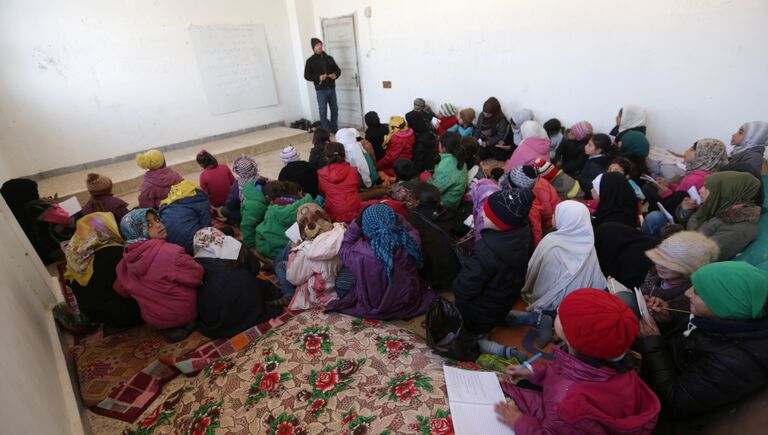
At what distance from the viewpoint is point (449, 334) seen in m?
1.85

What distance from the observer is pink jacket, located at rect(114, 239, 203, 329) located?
2035mm

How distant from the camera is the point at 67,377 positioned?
75.0 inches

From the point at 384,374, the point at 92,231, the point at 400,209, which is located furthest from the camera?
the point at 400,209

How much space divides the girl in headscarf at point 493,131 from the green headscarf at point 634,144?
148cm

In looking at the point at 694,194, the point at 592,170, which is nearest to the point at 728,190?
the point at 694,194

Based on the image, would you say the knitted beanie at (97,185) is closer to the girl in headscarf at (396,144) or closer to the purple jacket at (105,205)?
the purple jacket at (105,205)

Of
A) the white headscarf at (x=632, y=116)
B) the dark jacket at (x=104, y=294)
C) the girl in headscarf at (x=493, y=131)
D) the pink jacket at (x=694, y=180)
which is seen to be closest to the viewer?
the dark jacket at (x=104, y=294)

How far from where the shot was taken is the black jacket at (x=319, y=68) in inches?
245

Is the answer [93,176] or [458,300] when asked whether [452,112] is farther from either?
[93,176]

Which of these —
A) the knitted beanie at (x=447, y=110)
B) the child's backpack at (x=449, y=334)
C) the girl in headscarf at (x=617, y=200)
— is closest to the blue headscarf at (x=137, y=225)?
the child's backpack at (x=449, y=334)

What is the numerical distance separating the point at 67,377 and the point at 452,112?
4923mm

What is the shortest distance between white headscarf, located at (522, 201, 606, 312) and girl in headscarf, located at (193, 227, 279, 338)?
1.69 metres

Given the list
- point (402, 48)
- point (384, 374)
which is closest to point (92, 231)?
point (384, 374)

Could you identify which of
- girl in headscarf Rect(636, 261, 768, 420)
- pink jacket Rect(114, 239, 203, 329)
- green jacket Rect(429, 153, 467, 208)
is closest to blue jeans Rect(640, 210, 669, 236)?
green jacket Rect(429, 153, 467, 208)
